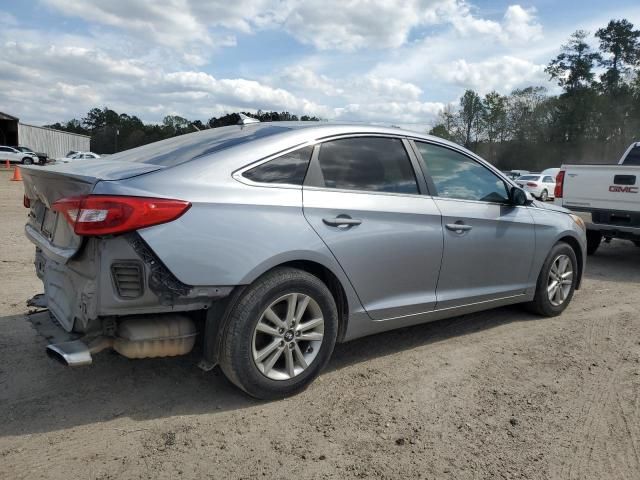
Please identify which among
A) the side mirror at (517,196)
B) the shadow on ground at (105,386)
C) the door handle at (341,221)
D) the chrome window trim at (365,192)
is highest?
the side mirror at (517,196)

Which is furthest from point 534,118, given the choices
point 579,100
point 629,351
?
point 629,351

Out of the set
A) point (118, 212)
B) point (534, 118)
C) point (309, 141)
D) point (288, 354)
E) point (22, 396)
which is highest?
point (534, 118)

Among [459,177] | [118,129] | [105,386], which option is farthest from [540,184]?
[118,129]

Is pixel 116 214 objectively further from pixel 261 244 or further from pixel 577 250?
pixel 577 250

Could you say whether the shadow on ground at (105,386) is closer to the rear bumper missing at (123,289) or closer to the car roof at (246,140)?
the rear bumper missing at (123,289)

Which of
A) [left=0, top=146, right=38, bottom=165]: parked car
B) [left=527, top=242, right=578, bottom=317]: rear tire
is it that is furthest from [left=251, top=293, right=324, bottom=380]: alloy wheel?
[left=0, top=146, right=38, bottom=165]: parked car

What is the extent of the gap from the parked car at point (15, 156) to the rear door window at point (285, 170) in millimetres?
46956

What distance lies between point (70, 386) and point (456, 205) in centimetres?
293

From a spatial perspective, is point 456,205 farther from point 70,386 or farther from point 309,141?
point 70,386

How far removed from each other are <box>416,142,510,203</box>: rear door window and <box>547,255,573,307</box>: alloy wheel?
3.34ft

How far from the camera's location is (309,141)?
10.9 feet

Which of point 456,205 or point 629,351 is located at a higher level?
point 456,205

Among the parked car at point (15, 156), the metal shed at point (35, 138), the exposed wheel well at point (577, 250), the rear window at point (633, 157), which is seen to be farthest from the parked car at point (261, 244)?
the metal shed at point (35, 138)

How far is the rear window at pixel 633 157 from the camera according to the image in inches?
362
